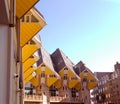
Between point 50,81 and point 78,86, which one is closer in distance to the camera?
point 50,81

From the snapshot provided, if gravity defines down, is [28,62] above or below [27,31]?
below

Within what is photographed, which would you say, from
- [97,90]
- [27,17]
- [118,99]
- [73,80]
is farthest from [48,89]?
[27,17]

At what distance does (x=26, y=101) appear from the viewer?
141 feet

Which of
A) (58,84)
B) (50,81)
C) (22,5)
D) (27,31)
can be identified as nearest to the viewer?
(22,5)

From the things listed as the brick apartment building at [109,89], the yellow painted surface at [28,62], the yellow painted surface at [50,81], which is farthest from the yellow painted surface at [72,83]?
the yellow painted surface at [28,62]

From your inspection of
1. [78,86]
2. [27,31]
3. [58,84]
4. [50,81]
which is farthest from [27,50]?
[78,86]

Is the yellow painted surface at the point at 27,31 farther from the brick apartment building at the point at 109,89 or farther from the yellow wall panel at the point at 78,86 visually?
the brick apartment building at the point at 109,89

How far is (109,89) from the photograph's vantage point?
62.8 meters

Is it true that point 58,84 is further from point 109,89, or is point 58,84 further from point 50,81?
point 109,89

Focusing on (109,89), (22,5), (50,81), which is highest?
(50,81)

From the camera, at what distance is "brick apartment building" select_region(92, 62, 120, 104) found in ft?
193

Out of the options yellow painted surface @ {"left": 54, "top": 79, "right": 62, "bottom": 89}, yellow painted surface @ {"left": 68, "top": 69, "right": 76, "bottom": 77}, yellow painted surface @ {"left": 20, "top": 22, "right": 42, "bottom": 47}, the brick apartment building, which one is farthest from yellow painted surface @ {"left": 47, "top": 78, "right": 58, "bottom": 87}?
yellow painted surface @ {"left": 20, "top": 22, "right": 42, "bottom": 47}

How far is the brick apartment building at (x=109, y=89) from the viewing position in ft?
193

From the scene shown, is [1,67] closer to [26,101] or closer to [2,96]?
[2,96]
